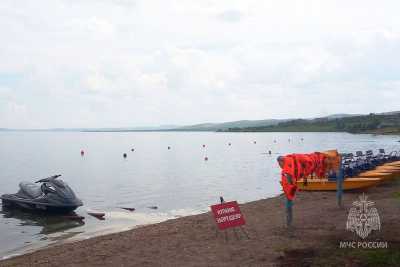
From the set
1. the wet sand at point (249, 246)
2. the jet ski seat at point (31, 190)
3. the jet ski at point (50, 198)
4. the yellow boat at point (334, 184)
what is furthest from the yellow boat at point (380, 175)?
the jet ski seat at point (31, 190)

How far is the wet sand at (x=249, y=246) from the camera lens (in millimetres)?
11117

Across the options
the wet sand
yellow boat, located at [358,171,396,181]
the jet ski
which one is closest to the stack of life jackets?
the wet sand

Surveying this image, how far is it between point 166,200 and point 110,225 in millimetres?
10277

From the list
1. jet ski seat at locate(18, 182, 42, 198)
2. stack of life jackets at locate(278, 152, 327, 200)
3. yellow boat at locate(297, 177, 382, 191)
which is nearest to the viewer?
stack of life jackets at locate(278, 152, 327, 200)

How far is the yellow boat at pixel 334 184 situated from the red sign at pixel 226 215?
36.6 ft

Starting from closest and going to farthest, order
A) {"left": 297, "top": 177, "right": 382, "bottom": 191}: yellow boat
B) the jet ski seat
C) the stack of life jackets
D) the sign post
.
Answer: the sign post
the stack of life jackets
{"left": 297, "top": 177, "right": 382, "bottom": 191}: yellow boat
the jet ski seat

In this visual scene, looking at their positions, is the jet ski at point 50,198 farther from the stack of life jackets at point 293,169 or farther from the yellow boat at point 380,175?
the yellow boat at point 380,175

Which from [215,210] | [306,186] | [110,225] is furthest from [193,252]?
[306,186]

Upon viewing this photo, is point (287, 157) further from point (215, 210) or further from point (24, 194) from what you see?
point (24, 194)

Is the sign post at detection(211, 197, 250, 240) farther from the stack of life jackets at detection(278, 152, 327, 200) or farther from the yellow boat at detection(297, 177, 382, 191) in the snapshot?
the yellow boat at detection(297, 177, 382, 191)

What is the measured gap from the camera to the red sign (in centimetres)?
1356

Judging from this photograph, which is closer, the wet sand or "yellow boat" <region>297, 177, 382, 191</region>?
the wet sand

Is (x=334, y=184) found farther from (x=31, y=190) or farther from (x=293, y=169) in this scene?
(x=31, y=190)

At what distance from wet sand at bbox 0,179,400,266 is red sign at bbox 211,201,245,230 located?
463 mm
